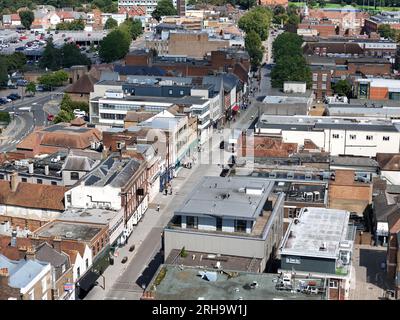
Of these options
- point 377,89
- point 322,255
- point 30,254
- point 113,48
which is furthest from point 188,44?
point 30,254

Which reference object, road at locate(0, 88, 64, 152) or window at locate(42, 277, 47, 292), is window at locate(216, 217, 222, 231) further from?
road at locate(0, 88, 64, 152)

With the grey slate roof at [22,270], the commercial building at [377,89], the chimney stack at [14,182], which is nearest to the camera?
the grey slate roof at [22,270]

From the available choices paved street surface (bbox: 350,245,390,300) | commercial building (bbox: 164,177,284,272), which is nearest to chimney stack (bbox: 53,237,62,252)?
commercial building (bbox: 164,177,284,272)

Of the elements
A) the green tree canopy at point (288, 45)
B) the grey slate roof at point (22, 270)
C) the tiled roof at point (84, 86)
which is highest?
the green tree canopy at point (288, 45)

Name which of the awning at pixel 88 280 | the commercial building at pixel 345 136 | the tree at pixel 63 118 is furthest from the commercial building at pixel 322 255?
the tree at pixel 63 118

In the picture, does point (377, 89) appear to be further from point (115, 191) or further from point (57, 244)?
point (57, 244)

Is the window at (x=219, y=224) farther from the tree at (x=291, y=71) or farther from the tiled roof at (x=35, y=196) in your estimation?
the tree at (x=291, y=71)

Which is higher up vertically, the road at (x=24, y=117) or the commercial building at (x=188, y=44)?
the commercial building at (x=188, y=44)
